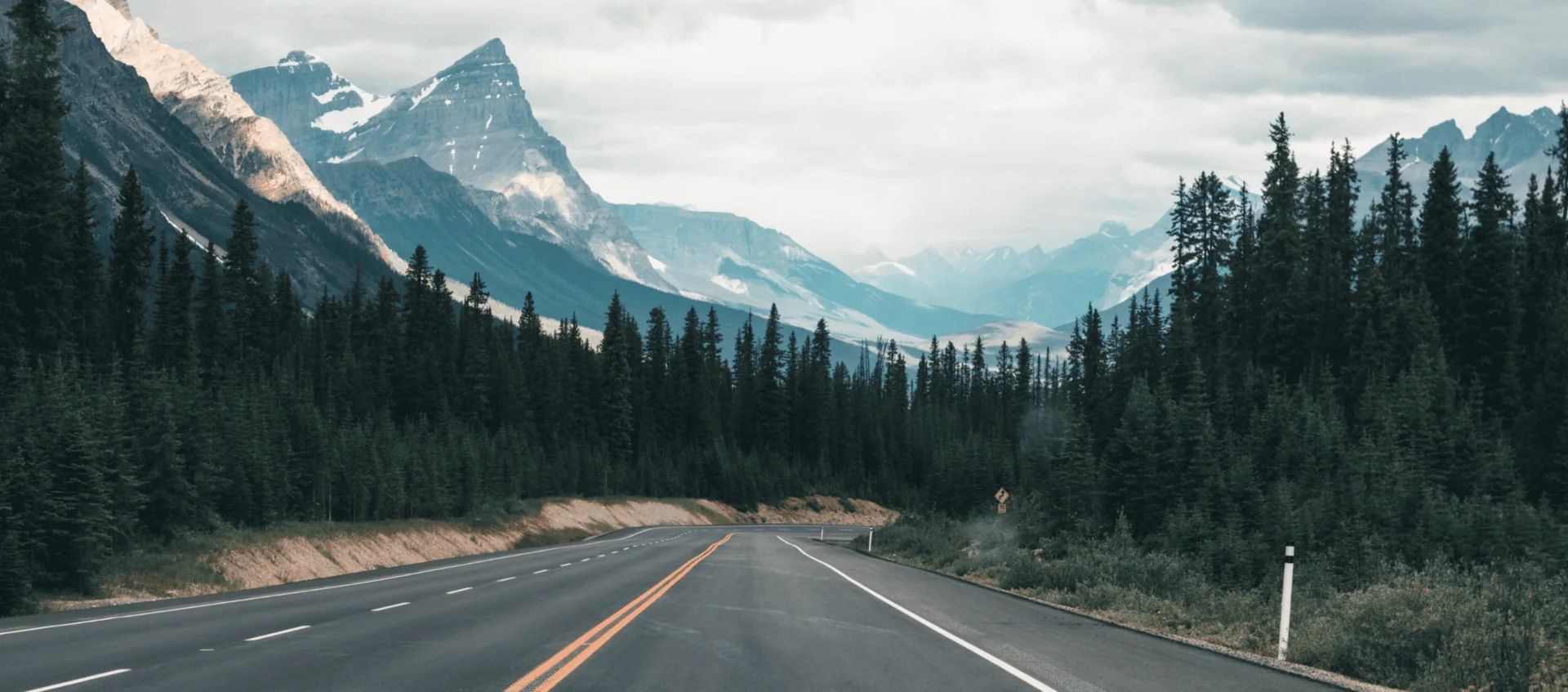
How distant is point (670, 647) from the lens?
14.4 metres

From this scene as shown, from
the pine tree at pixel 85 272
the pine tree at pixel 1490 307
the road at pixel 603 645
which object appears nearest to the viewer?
the road at pixel 603 645

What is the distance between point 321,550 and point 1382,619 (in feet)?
117

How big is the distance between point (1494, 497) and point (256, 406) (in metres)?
61.6

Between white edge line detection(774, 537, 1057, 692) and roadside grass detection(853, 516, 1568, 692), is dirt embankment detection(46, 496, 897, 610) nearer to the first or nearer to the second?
white edge line detection(774, 537, 1057, 692)

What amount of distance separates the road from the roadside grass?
3.96 ft

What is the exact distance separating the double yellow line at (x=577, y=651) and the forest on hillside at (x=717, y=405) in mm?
11915

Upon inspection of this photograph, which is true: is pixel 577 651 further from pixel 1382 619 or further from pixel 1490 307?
pixel 1490 307

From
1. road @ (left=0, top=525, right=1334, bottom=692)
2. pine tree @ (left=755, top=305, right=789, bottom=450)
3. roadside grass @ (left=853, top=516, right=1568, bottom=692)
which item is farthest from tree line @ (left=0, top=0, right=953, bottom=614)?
roadside grass @ (left=853, top=516, right=1568, bottom=692)

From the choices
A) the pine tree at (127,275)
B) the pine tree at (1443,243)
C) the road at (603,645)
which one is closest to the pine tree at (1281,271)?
the pine tree at (1443,243)

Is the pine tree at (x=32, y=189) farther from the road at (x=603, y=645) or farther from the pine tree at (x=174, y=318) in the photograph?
the road at (x=603, y=645)

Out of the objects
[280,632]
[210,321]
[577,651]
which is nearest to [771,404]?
[210,321]

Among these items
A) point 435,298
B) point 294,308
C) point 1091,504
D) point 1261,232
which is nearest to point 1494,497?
point 1091,504

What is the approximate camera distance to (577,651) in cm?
1387

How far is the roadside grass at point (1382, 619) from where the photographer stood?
11.9m
